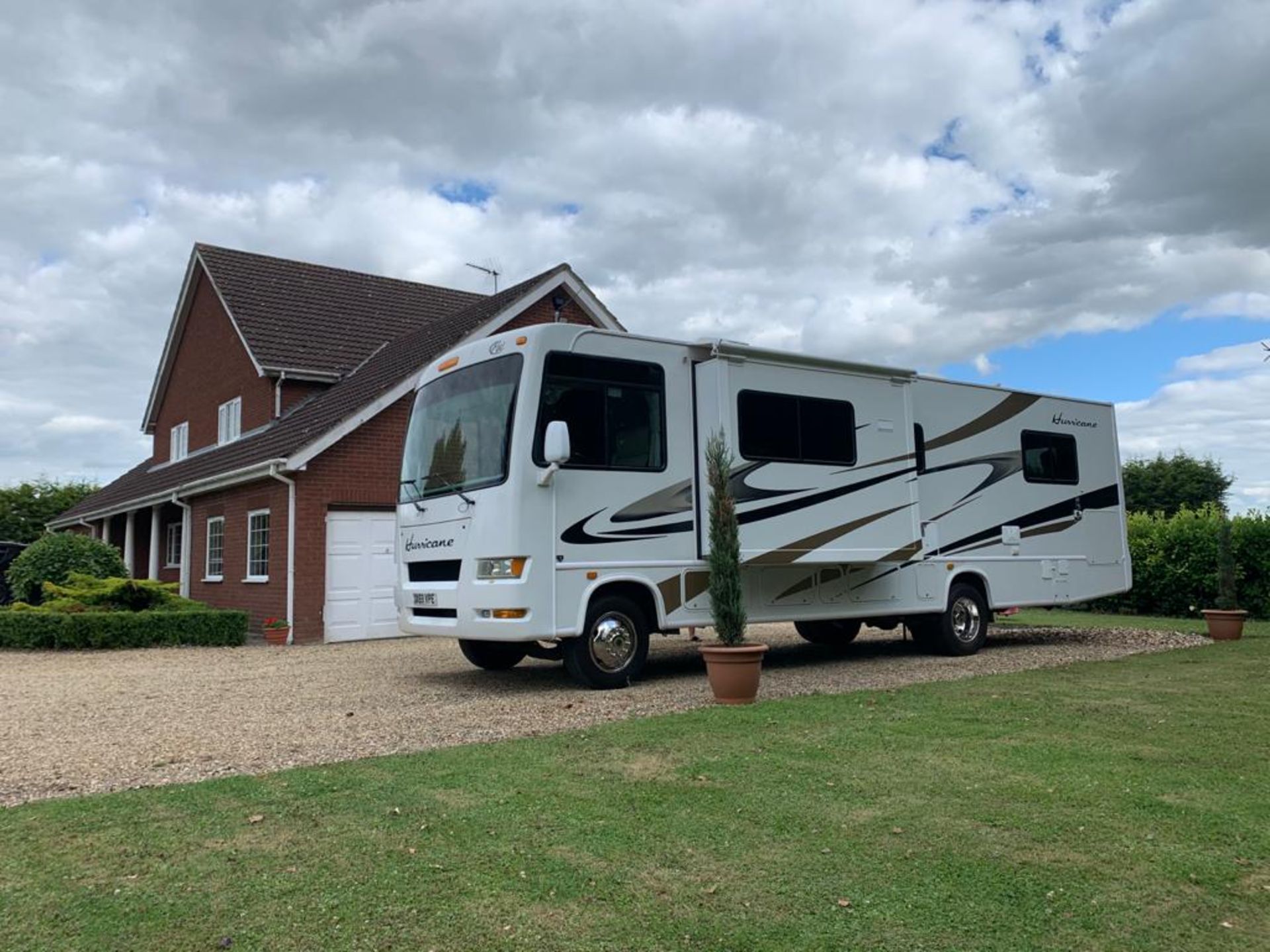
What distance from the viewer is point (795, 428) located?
32.8ft

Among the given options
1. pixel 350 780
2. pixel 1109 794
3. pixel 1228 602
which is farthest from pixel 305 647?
pixel 1228 602

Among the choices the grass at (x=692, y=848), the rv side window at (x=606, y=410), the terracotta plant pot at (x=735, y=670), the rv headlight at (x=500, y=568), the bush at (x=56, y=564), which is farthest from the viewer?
the bush at (x=56, y=564)

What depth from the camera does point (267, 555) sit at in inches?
637

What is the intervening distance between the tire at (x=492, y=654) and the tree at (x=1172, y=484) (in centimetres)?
3508

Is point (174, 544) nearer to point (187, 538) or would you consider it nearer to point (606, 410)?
point (187, 538)

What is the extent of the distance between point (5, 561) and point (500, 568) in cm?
1780

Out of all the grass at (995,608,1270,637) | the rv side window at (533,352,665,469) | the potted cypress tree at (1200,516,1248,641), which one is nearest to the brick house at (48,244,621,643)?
the rv side window at (533,352,665,469)

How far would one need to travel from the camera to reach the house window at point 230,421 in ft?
68.7

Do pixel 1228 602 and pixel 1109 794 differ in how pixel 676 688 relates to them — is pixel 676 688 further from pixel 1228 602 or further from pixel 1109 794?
pixel 1228 602

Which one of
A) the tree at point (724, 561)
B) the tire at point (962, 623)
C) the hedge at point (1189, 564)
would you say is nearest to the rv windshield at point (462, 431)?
the tree at point (724, 561)

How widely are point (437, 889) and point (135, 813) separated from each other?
2.02 metres

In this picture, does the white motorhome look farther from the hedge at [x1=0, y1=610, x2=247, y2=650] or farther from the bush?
the bush

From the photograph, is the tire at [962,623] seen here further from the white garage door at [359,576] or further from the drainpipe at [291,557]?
the drainpipe at [291,557]

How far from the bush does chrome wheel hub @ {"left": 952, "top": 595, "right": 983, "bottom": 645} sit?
14189 millimetres
